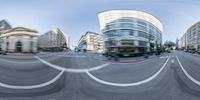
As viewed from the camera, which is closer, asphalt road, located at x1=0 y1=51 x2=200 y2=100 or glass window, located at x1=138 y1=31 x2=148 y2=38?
glass window, located at x1=138 y1=31 x2=148 y2=38

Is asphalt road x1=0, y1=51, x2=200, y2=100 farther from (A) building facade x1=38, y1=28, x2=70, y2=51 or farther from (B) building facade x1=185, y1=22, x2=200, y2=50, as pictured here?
(B) building facade x1=185, y1=22, x2=200, y2=50

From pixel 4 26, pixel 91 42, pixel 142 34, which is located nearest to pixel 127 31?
pixel 142 34

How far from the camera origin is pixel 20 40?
1098 millimetres

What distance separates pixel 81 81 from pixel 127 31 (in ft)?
3.43

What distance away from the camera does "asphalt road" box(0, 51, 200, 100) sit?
4.83ft

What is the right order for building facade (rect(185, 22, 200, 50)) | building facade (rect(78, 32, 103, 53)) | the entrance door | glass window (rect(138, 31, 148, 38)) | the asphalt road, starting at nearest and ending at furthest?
1. the entrance door
2. building facade (rect(78, 32, 103, 53))
3. glass window (rect(138, 31, 148, 38))
4. the asphalt road
5. building facade (rect(185, 22, 200, 50))

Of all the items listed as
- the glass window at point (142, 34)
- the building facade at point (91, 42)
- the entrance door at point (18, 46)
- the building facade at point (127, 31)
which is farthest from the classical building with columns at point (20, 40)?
the glass window at point (142, 34)

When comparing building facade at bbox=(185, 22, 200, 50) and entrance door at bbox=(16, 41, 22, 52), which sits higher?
building facade at bbox=(185, 22, 200, 50)

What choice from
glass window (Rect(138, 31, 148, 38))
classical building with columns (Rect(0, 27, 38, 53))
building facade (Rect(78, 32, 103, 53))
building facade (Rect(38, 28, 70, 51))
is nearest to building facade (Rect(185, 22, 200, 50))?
glass window (Rect(138, 31, 148, 38))

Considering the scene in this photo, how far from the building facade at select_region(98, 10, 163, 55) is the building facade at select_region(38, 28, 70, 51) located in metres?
0.40

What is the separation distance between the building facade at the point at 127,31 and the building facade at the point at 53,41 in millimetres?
403

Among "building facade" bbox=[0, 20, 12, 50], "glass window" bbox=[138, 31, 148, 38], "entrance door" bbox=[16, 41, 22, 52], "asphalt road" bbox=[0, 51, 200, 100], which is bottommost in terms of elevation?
"asphalt road" bbox=[0, 51, 200, 100]

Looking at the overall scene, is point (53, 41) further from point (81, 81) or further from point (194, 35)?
point (194, 35)

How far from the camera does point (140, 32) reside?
4.45ft
